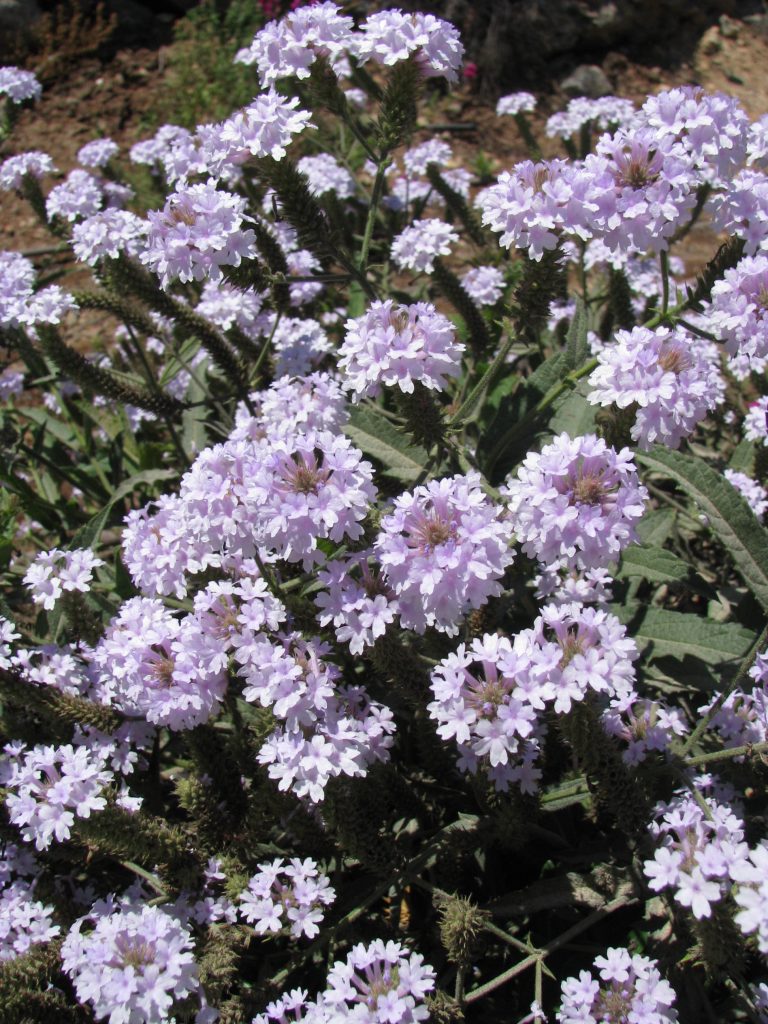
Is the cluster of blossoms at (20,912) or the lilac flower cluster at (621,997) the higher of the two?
the lilac flower cluster at (621,997)

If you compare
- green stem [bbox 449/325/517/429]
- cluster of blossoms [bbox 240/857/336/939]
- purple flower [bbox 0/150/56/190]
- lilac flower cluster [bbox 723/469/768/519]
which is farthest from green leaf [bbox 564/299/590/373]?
purple flower [bbox 0/150/56/190]

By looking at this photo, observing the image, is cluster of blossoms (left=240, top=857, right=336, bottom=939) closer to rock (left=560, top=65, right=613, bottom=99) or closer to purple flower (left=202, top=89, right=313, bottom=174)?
purple flower (left=202, top=89, right=313, bottom=174)

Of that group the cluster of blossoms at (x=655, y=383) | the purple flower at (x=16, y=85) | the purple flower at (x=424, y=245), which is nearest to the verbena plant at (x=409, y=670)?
the cluster of blossoms at (x=655, y=383)

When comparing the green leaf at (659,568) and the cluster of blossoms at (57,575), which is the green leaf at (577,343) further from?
the cluster of blossoms at (57,575)

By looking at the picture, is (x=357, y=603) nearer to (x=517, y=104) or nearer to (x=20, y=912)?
(x=20, y=912)

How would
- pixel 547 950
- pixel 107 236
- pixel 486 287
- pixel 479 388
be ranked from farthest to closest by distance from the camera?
1. pixel 486 287
2. pixel 107 236
3. pixel 479 388
4. pixel 547 950

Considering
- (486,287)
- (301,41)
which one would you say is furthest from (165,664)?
(486,287)
